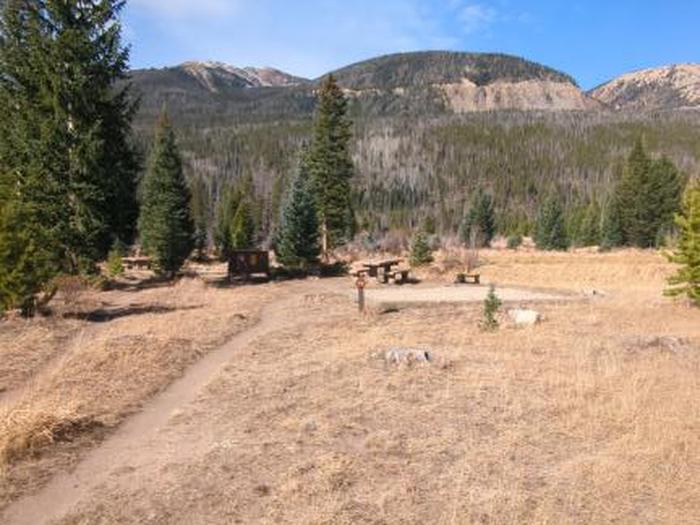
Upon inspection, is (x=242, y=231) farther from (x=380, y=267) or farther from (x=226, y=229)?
(x=380, y=267)

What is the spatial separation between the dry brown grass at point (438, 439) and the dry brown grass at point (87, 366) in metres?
1.20

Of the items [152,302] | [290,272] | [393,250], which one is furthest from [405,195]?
[152,302]

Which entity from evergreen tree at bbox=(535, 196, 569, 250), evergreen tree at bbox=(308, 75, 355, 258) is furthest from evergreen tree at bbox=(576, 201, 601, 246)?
evergreen tree at bbox=(308, 75, 355, 258)

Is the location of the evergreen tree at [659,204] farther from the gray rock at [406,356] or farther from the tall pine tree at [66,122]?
the gray rock at [406,356]

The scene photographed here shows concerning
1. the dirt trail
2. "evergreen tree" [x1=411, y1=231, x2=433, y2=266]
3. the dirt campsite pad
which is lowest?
the dirt campsite pad

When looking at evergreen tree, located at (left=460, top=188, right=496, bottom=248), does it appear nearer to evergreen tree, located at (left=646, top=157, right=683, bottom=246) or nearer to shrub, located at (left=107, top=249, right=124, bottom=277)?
evergreen tree, located at (left=646, top=157, right=683, bottom=246)

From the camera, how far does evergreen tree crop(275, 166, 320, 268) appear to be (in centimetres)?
3622

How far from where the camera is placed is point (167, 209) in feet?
119

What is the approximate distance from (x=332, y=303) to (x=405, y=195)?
571ft

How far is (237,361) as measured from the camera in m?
14.6

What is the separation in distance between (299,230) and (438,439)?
91.6 ft

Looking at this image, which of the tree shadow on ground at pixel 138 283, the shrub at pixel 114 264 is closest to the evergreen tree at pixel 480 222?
the tree shadow on ground at pixel 138 283

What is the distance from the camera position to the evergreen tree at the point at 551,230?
84.8 m

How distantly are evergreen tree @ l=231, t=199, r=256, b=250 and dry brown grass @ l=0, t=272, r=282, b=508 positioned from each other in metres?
46.2
